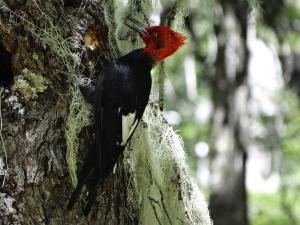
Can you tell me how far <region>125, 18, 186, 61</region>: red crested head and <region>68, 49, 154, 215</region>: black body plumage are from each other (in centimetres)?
5

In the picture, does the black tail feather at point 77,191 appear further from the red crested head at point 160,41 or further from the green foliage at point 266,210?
the green foliage at point 266,210

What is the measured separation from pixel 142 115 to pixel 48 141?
1.57 ft

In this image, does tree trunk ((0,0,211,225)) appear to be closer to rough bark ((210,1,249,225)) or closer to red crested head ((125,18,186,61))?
red crested head ((125,18,186,61))

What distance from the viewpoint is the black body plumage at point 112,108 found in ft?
7.16

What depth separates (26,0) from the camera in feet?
7.57

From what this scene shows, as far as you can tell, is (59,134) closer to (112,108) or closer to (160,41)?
(112,108)

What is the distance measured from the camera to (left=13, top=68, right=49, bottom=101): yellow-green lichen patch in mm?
2197

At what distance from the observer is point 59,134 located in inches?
86.7

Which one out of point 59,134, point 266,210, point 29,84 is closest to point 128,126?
point 59,134

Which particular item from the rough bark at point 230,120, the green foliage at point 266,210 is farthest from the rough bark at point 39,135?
the green foliage at point 266,210

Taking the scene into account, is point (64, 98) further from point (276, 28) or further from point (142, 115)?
point (276, 28)

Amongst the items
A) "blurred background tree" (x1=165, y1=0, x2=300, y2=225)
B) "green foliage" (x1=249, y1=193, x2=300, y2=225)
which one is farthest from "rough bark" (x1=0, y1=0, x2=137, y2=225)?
"green foliage" (x1=249, y1=193, x2=300, y2=225)

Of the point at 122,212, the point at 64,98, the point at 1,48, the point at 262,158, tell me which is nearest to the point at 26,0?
the point at 1,48

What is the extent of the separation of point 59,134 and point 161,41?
0.72 m
